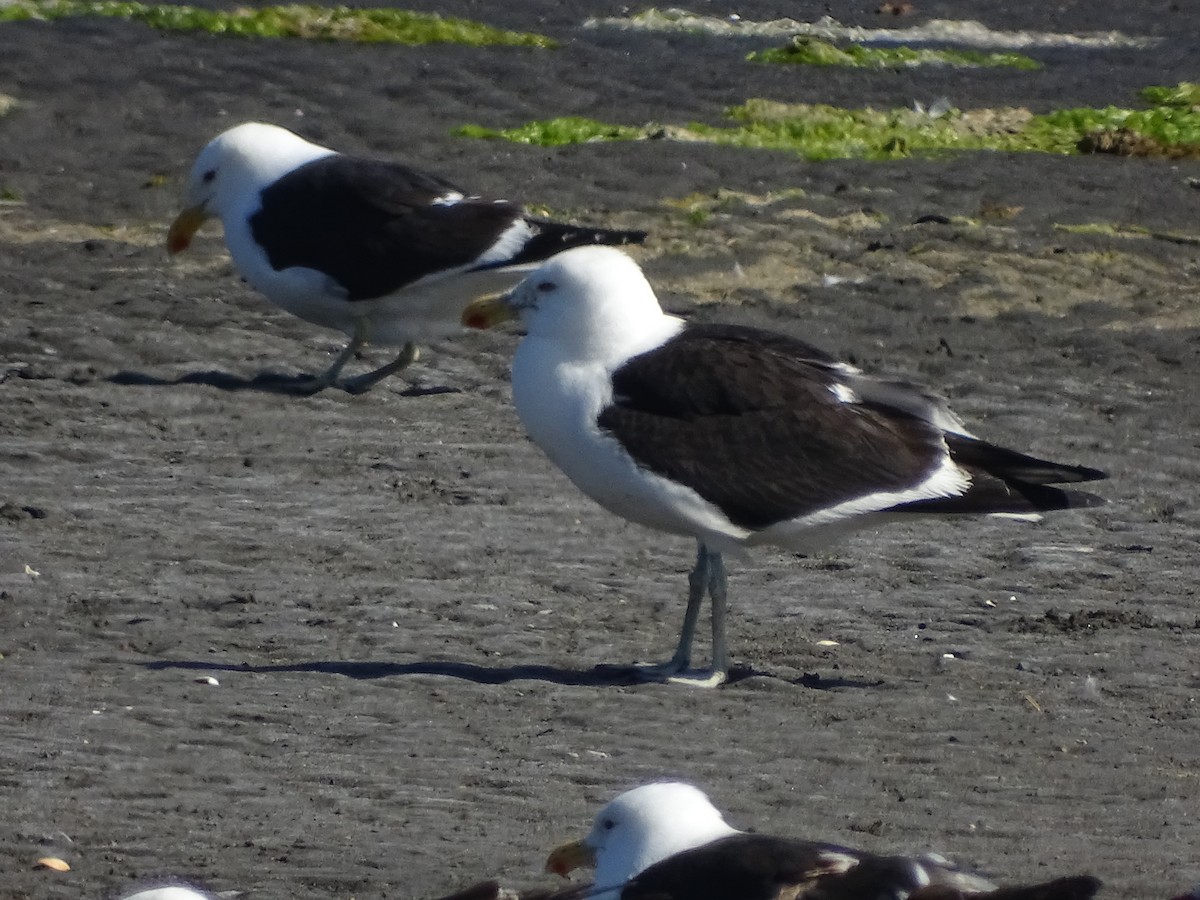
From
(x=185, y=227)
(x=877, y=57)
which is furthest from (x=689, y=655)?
(x=877, y=57)

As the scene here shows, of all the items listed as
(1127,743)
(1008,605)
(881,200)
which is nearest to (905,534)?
(1008,605)

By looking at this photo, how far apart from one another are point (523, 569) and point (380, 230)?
3392mm

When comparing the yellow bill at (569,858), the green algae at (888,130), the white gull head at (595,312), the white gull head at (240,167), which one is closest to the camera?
the yellow bill at (569,858)

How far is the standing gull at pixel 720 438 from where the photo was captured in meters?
7.53

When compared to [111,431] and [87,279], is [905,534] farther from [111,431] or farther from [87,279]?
[87,279]

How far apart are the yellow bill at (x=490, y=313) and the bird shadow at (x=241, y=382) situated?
127 inches

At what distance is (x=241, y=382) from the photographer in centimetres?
1155

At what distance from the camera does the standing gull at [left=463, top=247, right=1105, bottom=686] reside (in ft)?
24.7

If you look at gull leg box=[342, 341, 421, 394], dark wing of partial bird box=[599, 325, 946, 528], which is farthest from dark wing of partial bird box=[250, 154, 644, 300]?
dark wing of partial bird box=[599, 325, 946, 528]

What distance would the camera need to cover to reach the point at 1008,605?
28.2ft

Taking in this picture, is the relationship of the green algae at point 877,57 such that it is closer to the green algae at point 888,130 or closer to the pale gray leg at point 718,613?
the green algae at point 888,130

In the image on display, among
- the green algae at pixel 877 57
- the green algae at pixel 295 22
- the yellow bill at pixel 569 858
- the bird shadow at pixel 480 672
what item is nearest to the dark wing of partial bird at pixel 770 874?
the yellow bill at pixel 569 858

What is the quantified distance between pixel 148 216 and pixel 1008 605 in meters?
7.48

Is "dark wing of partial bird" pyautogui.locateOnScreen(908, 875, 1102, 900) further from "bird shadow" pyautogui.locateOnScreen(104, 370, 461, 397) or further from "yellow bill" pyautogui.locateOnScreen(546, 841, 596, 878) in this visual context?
"bird shadow" pyautogui.locateOnScreen(104, 370, 461, 397)
